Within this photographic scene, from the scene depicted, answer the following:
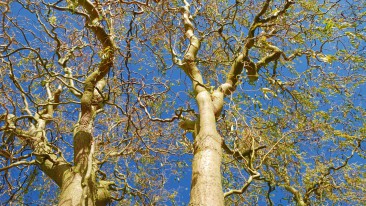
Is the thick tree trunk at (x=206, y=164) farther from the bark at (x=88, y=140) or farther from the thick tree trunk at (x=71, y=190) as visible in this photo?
the thick tree trunk at (x=71, y=190)

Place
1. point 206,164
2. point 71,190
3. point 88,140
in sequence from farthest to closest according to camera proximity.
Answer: point 88,140 < point 71,190 < point 206,164

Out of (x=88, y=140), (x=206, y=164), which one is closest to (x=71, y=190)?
(x=88, y=140)

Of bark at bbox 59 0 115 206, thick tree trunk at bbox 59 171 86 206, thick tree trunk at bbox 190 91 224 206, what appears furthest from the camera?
bark at bbox 59 0 115 206

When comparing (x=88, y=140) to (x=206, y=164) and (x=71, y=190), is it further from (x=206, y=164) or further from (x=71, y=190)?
(x=206, y=164)

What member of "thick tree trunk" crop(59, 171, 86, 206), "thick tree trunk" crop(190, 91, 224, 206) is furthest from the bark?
"thick tree trunk" crop(190, 91, 224, 206)

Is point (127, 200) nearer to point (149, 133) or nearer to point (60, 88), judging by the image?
point (149, 133)

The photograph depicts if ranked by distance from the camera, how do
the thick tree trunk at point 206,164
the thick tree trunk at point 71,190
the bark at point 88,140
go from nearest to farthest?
the thick tree trunk at point 206,164 → the thick tree trunk at point 71,190 → the bark at point 88,140

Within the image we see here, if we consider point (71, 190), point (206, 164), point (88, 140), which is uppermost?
point (88, 140)

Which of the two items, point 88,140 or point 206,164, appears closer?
point 206,164

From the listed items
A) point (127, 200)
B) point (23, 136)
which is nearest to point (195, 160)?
point (23, 136)

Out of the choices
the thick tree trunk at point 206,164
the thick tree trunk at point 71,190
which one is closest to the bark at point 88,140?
the thick tree trunk at point 71,190

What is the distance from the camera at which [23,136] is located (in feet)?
19.4

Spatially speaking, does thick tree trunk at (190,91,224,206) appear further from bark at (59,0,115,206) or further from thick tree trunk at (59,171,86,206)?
thick tree trunk at (59,171,86,206)

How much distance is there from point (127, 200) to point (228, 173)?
8.31 ft
